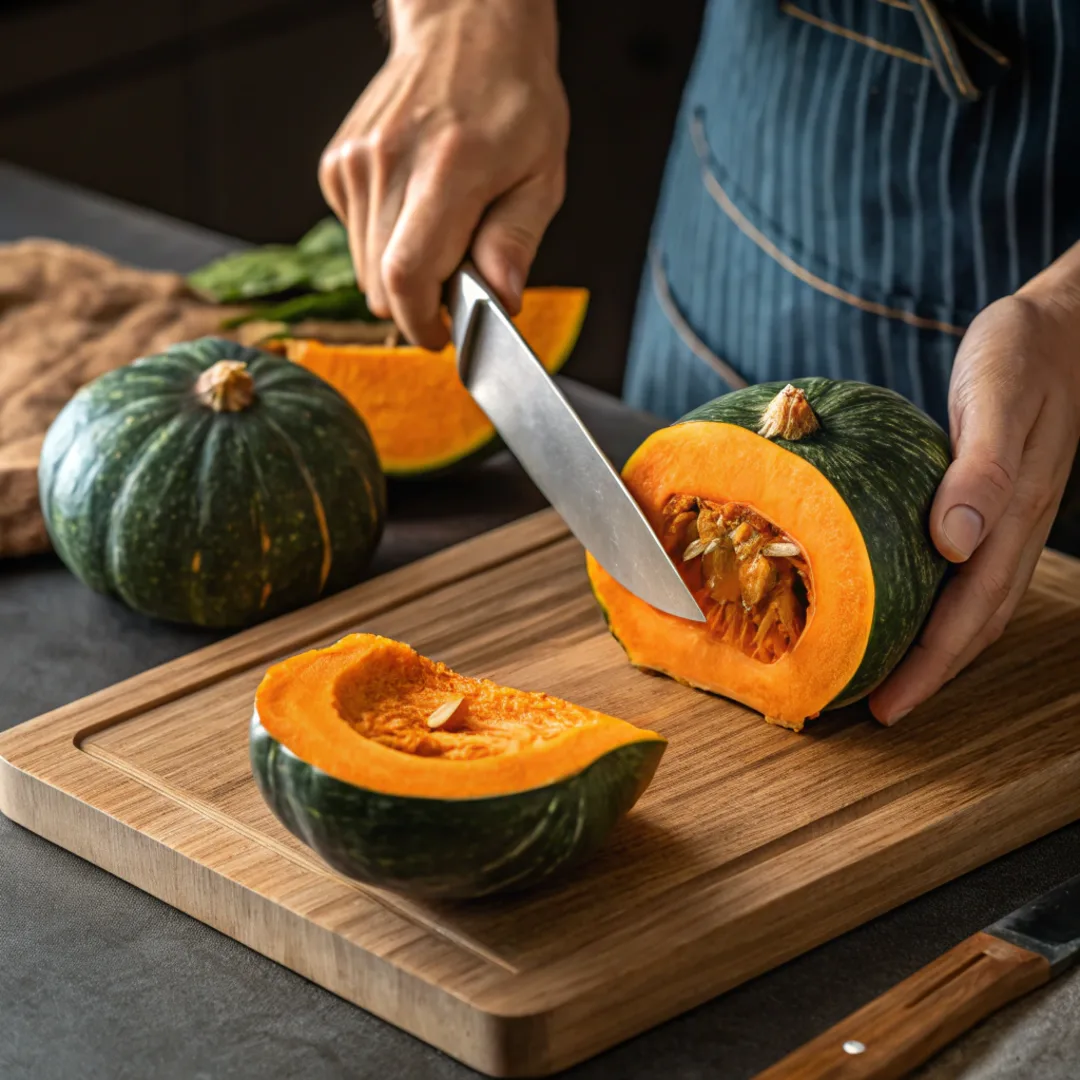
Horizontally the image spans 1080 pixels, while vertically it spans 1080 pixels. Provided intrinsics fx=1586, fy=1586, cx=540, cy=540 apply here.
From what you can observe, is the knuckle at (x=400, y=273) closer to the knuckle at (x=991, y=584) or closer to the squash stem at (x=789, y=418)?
the squash stem at (x=789, y=418)

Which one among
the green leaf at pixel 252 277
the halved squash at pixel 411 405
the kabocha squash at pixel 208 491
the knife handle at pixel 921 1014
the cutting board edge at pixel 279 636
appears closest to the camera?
the knife handle at pixel 921 1014

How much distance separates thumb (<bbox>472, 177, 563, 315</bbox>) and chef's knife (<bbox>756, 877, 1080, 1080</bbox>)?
0.92 metres

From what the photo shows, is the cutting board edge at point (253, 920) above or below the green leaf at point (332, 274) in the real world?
below

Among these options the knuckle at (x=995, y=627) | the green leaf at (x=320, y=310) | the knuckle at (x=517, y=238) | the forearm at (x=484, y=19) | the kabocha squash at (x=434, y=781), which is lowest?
the knuckle at (x=995, y=627)

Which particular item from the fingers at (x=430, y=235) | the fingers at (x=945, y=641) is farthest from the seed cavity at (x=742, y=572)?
the fingers at (x=430, y=235)

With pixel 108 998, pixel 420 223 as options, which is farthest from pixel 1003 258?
pixel 108 998

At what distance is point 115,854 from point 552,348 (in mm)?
1043

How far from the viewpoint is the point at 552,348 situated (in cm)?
217

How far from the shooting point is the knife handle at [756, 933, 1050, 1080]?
107 centimetres

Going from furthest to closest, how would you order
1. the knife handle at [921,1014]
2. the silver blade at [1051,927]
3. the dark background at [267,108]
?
the dark background at [267,108] → the silver blade at [1051,927] → the knife handle at [921,1014]

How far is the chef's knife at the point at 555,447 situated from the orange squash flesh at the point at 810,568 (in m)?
0.03

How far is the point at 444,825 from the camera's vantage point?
3.70 feet

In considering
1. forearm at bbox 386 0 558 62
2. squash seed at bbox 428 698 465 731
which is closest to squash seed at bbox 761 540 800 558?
squash seed at bbox 428 698 465 731

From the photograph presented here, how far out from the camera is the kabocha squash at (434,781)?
1133 mm
